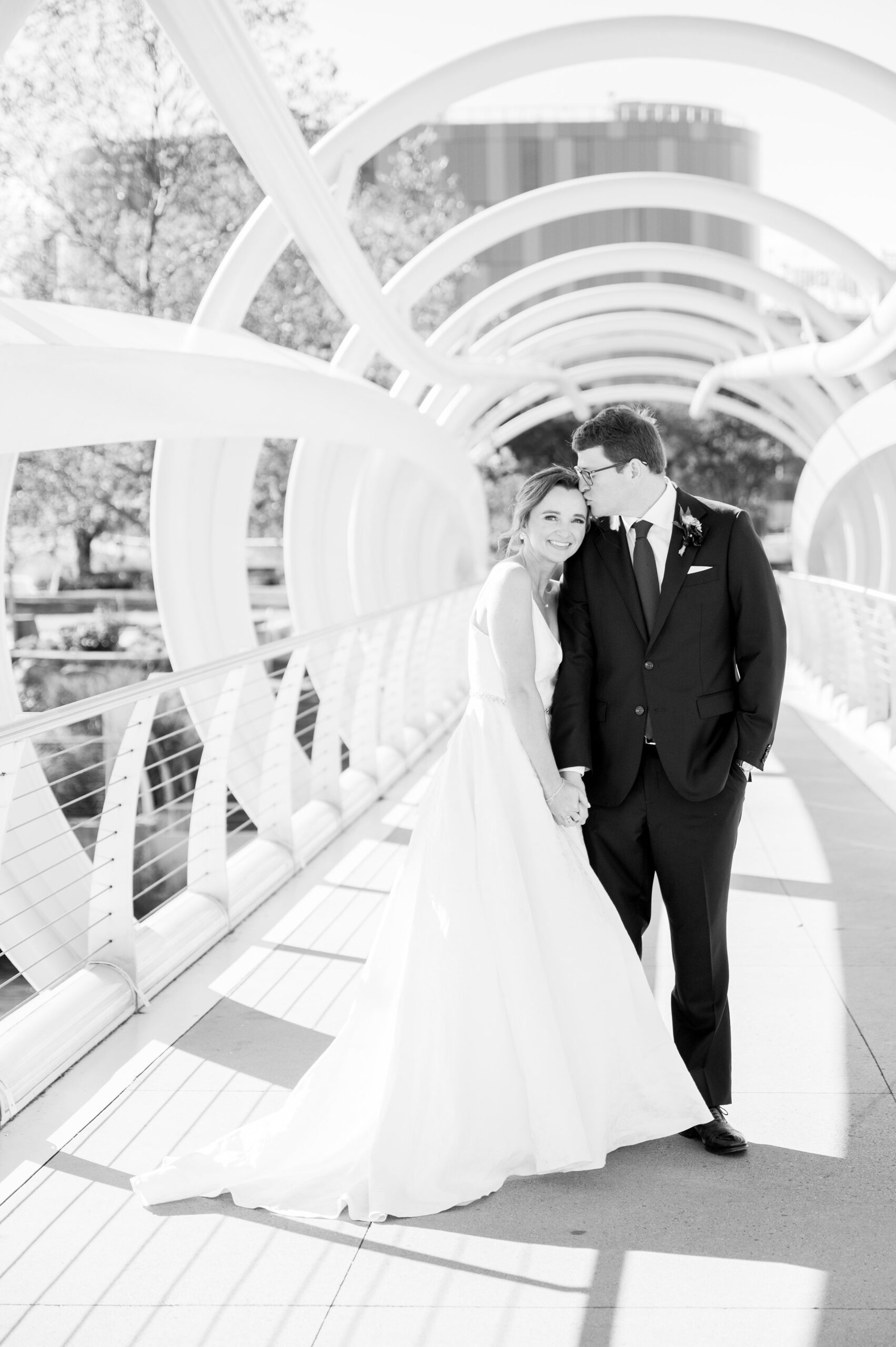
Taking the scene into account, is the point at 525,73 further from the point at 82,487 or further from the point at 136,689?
the point at 82,487

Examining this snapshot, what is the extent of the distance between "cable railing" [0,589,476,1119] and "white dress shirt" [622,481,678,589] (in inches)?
65.7

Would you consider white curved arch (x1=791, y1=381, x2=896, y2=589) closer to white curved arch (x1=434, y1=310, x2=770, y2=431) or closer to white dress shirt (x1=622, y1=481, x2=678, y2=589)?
white curved arch (x1=434, y1=310, x2=770, y2=431)

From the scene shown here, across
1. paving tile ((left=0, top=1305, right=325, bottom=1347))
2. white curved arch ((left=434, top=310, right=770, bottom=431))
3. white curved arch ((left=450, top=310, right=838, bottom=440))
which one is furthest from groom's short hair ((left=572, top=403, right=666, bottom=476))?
white curved arch ((left=434, top=310, right=770, bottom=431))

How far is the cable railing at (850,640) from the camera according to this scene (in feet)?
32.3

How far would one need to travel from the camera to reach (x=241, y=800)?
27.8ft

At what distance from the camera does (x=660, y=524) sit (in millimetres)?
3842

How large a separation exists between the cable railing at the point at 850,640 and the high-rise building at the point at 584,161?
50.3 meters

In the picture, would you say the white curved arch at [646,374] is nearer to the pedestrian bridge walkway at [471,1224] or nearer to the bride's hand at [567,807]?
the pedestrian bridge walkway at [471,1224]

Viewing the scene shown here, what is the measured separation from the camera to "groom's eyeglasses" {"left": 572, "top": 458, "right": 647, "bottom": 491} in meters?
3.75

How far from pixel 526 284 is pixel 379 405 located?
20.9 ft

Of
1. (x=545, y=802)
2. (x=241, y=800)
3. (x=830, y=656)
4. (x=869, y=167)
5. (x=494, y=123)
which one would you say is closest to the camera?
(x=545, y=802)

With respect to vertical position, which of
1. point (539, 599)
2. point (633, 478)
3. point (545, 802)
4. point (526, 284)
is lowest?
point (545, 802)

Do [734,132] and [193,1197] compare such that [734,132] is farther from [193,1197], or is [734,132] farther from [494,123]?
[193,1197]

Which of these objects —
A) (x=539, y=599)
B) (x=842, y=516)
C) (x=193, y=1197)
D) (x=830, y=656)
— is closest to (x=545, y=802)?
(x=539, y=599)
